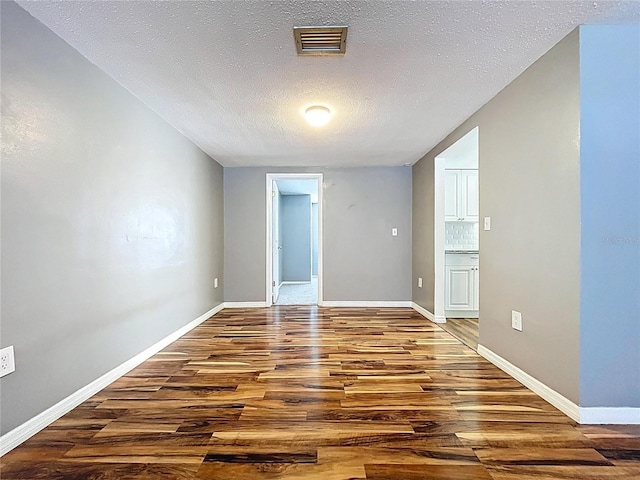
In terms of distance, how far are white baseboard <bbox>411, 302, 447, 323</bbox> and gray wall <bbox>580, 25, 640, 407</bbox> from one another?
7.45 feet

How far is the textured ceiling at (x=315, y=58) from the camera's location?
1637mm

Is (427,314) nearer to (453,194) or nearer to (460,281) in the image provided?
(460,281)

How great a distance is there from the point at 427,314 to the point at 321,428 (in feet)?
9.68

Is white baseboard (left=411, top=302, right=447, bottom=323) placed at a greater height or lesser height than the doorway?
lesser

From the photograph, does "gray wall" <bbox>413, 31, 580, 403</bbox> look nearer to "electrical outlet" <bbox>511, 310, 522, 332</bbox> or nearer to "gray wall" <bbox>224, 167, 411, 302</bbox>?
"electrical outlet" <bbox>511, 310, 522, 332</bbox>

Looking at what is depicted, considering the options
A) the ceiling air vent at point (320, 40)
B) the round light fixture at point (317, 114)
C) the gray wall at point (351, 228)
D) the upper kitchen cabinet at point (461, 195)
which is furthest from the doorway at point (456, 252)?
the ceiling air vent at point (320, 40)

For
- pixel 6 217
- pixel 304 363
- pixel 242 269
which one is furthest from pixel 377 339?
pixel 6 217

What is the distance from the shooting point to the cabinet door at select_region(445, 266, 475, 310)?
4273 mm

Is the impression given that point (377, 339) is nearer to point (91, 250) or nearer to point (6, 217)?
point (91, 250)

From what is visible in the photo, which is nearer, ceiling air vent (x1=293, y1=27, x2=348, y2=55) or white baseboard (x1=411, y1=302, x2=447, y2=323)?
ceiling air vent (x1=293, y1=27, x2=348, y2=55)

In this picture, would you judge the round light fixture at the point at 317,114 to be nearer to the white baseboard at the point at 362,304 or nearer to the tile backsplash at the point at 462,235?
the tile backsplash at the point at 462,235

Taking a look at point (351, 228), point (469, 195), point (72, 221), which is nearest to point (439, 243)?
point (469, 195)

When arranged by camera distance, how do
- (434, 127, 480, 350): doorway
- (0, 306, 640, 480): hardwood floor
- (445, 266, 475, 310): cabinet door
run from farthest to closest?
(445, 266, 475, 310): cabinet door, (434, 127, 480, 350): doorway, (0, 306, 640, 480): hardwood floor

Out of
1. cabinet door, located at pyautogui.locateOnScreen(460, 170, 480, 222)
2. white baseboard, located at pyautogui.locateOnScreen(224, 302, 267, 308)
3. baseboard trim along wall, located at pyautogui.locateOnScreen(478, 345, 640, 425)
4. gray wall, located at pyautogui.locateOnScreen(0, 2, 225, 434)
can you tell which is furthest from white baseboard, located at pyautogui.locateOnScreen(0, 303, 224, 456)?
cabinet door, located at pyautogui.locateOnScreen(460, 170, 480, 222)
